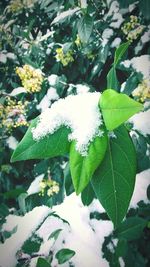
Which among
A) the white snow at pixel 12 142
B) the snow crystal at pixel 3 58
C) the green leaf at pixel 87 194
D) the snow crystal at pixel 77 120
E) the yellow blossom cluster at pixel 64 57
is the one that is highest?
the snow crystal at pixel 3 58

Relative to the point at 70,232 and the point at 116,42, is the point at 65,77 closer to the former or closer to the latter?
the point at 116,42

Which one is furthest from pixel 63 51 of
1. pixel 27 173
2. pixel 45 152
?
pixel 45 152

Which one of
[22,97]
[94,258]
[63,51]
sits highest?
[63,51]

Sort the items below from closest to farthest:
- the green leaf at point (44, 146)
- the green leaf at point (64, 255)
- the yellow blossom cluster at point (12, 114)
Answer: the green leaf at point (44, 146)
the green leaf at point (64, 255)
the yellow blossom cluster at point (12, 114)

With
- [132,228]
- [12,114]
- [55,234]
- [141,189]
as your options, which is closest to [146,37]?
[141,189]

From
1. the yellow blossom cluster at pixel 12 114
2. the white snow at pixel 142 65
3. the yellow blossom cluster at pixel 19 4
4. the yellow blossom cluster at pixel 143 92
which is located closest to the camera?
the yellow blossom cluster at pixel 143 92

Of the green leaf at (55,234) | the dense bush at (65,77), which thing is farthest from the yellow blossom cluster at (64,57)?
the green leaf at (55,234)

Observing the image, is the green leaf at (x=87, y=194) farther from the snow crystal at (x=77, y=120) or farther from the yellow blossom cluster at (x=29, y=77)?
the yellow blossom cluster at (x=29, y=77)

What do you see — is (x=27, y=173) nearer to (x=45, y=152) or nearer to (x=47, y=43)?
(x=47, y=43)
